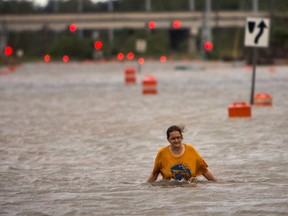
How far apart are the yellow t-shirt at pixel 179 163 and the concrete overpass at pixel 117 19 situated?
9652 cm

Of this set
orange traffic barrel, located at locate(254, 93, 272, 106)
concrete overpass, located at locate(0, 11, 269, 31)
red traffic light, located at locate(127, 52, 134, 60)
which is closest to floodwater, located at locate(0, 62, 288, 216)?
orange traffic barrel, located at locate(254, 93, 272, 106)

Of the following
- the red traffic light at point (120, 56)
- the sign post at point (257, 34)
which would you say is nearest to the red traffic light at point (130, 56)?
the red traffic light at point (120, 56)

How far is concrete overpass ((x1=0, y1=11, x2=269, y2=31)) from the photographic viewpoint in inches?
4370

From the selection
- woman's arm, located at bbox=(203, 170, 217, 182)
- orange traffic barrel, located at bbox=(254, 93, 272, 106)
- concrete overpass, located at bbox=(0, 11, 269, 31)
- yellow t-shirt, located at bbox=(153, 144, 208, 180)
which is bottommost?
concrete overpass, located at bbox=(0, 11, 269, 31)

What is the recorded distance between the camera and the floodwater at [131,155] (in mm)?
11195

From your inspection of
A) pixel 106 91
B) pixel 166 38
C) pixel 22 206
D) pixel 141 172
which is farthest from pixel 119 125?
pixel 166 38

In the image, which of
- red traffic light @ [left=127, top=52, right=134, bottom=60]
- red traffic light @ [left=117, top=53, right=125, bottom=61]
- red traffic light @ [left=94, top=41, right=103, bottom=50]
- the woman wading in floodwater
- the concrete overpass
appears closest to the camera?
the woman wading in floodwater

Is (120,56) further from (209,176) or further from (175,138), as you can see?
(175,138)

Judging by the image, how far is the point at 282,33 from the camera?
247 ft

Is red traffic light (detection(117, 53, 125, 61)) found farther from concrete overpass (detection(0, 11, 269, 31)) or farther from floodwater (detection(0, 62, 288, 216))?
floodwater (detection(0, 62, 288, 216))

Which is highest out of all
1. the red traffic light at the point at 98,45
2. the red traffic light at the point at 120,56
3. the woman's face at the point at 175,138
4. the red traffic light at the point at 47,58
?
the woman's face at the point at 175,138

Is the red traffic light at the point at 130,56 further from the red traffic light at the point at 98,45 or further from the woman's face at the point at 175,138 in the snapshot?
the woman's face at the point at 175,138

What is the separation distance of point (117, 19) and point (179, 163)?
328ft

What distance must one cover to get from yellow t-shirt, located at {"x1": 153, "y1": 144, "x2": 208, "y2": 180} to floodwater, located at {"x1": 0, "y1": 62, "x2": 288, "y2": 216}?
0.44ft
